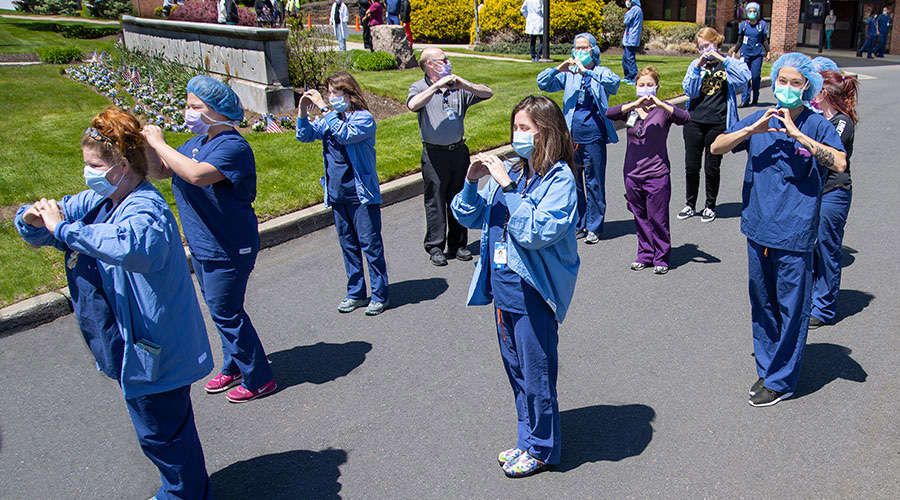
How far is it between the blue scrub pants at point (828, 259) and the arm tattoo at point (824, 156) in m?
1.55

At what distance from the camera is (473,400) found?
4855mm

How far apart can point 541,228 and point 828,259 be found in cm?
327

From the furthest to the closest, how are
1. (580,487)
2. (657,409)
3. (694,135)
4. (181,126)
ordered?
(181,126)
(694,135)
(657,409)
(580,487)

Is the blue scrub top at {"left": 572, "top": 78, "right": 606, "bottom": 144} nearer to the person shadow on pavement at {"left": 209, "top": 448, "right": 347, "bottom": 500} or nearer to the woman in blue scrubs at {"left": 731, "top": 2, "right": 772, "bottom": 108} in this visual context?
the person shadow on pavement at {"left": 209, "top": 448, "right": 347, "bottom": 500}

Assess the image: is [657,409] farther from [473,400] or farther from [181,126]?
[181,126]

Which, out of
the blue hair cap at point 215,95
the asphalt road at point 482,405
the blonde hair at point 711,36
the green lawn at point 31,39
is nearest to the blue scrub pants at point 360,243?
the asphalt road at point 482,405

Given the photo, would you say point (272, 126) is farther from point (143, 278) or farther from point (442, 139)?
point (143, 278)

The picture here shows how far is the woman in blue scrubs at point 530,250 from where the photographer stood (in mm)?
3625

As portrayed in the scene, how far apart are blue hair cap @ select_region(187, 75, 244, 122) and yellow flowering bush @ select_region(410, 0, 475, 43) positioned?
79.0 ft

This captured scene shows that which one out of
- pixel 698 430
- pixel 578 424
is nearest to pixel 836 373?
pixel 698 430

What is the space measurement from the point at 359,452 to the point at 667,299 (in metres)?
3.10

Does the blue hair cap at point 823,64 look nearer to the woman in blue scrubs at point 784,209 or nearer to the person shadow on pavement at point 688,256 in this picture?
the woman in blue scrubs at point 784,209

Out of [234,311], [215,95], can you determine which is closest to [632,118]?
[215,95]

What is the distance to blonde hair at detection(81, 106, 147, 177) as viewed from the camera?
3.44m
